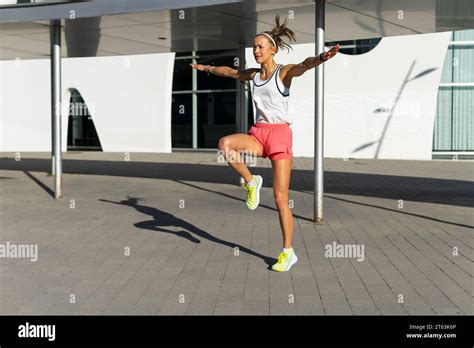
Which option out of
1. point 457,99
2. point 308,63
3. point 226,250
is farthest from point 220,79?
point 308,63

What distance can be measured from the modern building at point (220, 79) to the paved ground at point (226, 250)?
312 cm

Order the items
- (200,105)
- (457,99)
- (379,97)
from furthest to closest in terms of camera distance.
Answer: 1. (200,105)
2. (457,99)
3. (379,97)

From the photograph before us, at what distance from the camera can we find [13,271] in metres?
5.62

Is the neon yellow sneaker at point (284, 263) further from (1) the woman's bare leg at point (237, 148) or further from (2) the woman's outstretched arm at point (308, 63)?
(2) the woman's outstretched arm at point (308, 63)

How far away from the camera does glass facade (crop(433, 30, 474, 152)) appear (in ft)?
72.4

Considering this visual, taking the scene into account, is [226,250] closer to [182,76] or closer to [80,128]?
[182,76]

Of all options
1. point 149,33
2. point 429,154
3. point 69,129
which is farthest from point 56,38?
point 69,129

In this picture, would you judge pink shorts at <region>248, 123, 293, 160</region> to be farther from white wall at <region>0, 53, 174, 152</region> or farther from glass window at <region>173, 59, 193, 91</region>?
glass window at <region>173, 59, 193, 91</region>

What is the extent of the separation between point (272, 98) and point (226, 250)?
1944 mm

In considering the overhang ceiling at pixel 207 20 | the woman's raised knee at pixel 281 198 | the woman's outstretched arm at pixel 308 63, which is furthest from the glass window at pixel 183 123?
the woman's outstretched arm at pixel 308 63

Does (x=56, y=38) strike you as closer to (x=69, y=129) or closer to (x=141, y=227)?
(x=141, y=227)

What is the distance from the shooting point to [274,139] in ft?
17.7

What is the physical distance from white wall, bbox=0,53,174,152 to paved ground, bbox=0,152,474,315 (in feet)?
38.7

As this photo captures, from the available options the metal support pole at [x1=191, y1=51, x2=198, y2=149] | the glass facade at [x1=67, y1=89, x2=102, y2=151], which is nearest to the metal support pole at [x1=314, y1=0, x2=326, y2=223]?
the metal support pole at [x1=191, y1=51, x2=198, y2=149]
